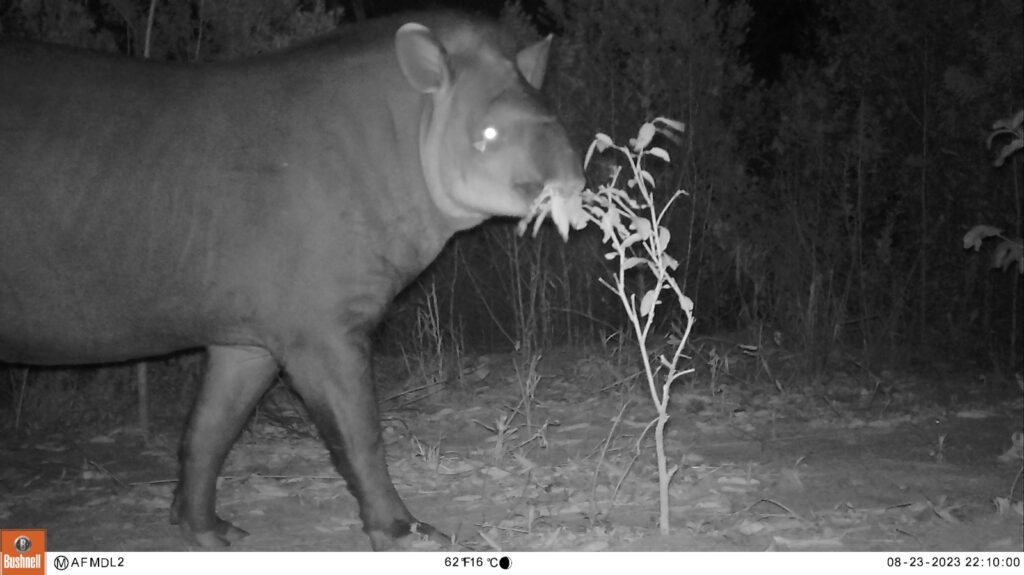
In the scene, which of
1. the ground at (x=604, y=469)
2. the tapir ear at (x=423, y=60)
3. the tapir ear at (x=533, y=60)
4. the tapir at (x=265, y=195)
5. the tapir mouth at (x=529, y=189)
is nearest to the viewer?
the tapir mouth at (x=529, y=189)

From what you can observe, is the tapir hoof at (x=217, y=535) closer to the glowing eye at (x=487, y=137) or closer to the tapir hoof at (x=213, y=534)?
the tapir hoof at (x=213, y=534)

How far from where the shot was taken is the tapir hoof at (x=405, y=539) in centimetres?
412

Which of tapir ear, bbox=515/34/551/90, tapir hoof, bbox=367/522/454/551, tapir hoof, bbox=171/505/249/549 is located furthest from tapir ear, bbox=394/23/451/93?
tapir hoof, bbox=171/505/249/549

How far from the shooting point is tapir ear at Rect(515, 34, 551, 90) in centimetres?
454

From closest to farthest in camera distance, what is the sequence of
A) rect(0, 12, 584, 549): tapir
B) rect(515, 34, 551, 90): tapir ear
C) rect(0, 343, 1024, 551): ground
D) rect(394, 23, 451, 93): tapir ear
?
rect(0, 12, 584, 549): tapir < rect(394, 23, 451, 93): tapir ear < rect(0, 343, 1024, 551): ground < rect(515, 34, 551, 90): tapir ear

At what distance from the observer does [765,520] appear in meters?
4.43

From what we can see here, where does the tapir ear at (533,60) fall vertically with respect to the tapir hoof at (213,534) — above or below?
above

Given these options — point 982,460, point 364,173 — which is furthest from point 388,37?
point 982,460

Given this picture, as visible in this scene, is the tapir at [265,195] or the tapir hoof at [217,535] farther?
the tapir hoof at [217,535]

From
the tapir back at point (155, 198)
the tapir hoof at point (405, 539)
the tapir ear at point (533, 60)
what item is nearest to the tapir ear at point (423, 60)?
the tapir back at point (155, 198)

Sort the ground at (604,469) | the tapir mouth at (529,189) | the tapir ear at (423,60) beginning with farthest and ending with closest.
Answer: the ground at (604,469) → the tapir ear at (423,60) → the tapir mouth at (529,189)

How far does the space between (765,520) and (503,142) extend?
6.12 ft

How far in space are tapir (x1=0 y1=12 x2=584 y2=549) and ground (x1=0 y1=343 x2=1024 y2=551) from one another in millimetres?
795

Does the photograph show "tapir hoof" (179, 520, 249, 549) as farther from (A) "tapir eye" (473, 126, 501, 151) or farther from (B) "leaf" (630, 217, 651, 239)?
(B) "leaf" (630, 217, 651, 239)
